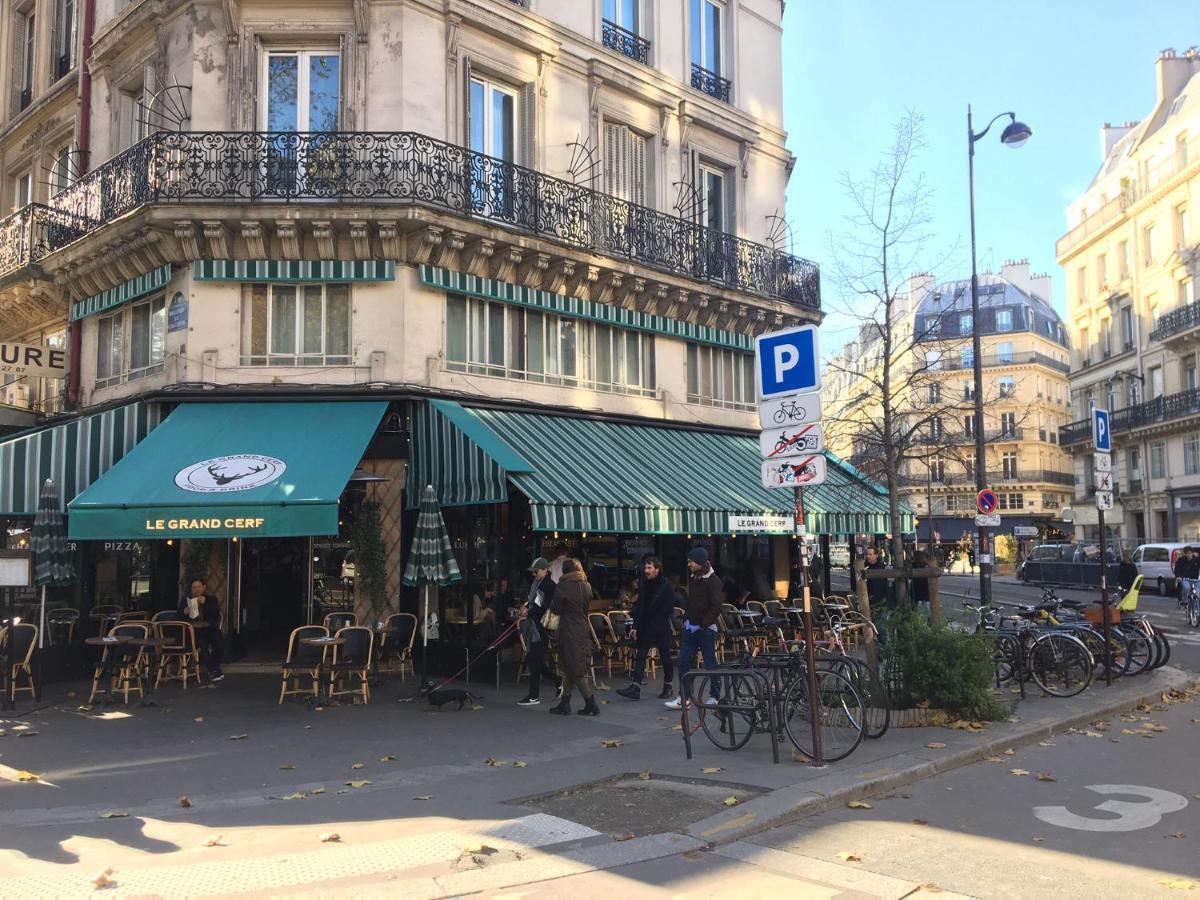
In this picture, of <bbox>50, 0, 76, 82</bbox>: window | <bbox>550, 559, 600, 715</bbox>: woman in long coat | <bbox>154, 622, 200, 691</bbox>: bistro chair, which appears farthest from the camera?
<bbox>50, 0, 76, 82</bbox>: window

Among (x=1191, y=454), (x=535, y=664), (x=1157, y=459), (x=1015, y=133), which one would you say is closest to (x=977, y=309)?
(x=1015, y=133)

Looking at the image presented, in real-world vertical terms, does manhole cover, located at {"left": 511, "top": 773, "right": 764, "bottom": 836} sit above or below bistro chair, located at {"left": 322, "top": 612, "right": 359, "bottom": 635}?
below

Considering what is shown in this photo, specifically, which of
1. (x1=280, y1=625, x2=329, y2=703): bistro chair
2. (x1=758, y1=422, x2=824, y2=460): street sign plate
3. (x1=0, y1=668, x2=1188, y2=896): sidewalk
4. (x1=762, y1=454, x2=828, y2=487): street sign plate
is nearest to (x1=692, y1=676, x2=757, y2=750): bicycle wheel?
(x1=0, y1=668, x2=1188, y2=896): sidewalk

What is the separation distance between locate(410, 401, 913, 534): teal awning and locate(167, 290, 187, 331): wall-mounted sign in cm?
386

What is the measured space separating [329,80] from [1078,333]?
51.5 meters

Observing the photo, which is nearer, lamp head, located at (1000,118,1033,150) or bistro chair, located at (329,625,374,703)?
bistro chair, located at (329,625,374,703)

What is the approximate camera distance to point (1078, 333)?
55.7 meters

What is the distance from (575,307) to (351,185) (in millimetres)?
4102

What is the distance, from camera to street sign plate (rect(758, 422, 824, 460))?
799 centimetres

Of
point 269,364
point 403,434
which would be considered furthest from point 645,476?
point 269,364

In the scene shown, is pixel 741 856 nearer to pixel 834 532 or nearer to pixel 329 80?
pixel 834 532

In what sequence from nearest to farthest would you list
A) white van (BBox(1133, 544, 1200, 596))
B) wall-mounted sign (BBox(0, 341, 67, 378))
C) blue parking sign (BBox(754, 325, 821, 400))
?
blue parking sign (BBox(754, 325, 821, 400)) < wall-mounted sign (BBox(0, 341, 67, 378)) < white van (BBox(1133, 544, 1200, 596))

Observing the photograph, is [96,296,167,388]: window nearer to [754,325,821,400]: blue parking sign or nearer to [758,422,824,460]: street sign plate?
[754,325,821,400]: blue parking sign

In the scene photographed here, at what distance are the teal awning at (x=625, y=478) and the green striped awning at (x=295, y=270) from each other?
2174mm
